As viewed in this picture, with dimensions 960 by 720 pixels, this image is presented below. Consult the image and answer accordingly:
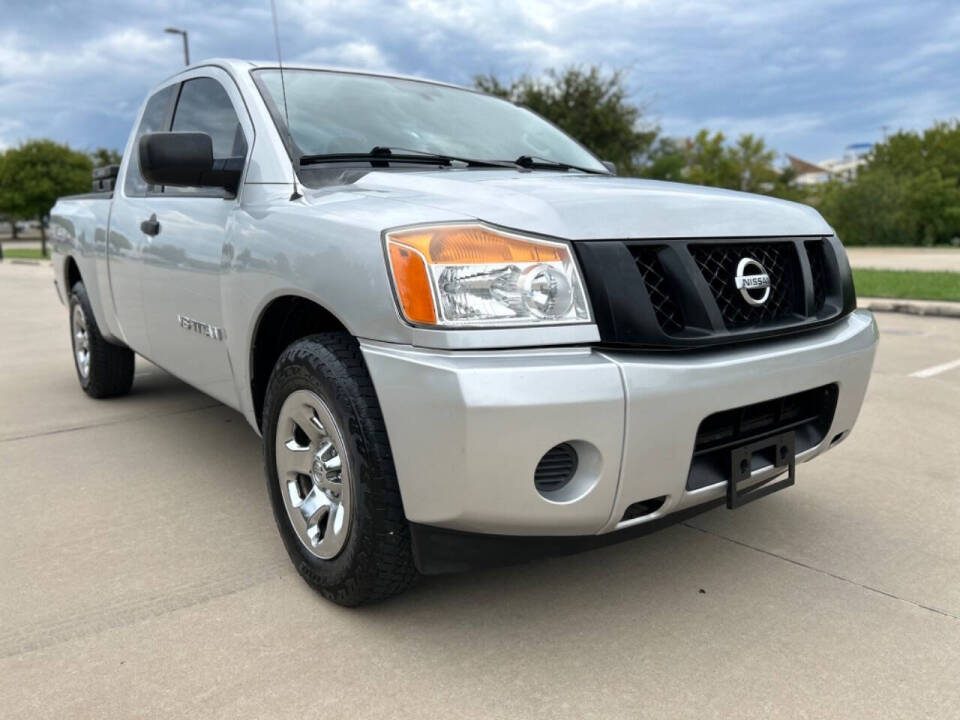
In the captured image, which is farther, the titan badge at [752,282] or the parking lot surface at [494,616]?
the titan badge at [752,282]

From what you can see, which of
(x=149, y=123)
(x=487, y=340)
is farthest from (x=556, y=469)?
(x=149, y=123)

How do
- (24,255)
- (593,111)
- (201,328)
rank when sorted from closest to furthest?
(201,328) → (593,111) → (24,255)

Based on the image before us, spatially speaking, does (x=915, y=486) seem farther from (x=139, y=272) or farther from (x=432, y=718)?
(x=139, y=272)

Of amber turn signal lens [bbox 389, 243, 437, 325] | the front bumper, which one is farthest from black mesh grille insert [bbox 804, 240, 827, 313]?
amber turn signal lens [bbox 389, 243, 437, 325]

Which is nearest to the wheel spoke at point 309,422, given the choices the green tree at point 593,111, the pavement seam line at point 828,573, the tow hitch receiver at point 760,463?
the tow hitch receiver at point 760,463

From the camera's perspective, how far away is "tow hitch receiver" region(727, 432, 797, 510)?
221 cm

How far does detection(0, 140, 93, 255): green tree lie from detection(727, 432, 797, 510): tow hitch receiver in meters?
42.1

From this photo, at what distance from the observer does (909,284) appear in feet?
36.8

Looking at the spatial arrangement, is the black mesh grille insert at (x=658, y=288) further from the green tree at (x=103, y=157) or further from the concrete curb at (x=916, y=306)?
the green tree at (x=103, y=157)

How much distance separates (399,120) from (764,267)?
4.96 ft

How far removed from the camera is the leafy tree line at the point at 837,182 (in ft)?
77.7

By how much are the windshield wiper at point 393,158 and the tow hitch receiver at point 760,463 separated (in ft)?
4.59

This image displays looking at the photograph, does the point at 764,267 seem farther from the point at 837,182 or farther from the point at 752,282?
the point at 837,182

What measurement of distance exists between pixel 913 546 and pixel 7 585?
A: 2.97m
